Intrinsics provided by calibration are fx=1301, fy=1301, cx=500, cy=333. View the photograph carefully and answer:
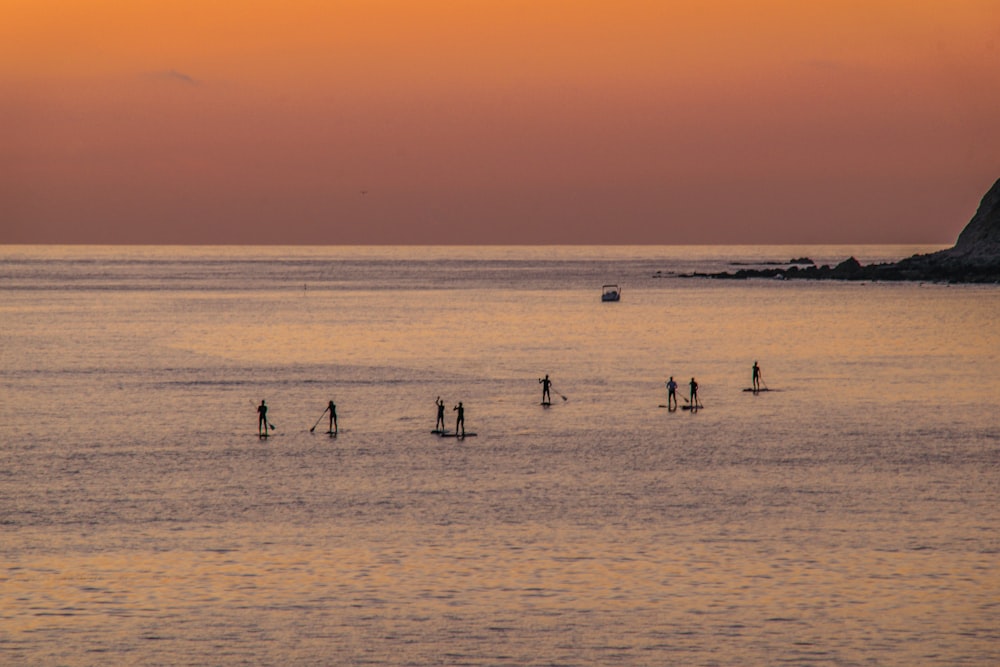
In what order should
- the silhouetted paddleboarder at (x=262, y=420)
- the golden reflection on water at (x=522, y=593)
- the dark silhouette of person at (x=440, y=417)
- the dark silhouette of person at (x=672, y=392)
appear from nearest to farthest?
the golden reflection on water at (x=522, y=593)
the silhouetted paddleboarder at (x=262, y=420)
the dark silhouette of person at (x=440, y=417)
the dark silhouette of person at (x=672, y=392)

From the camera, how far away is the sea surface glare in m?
29.8

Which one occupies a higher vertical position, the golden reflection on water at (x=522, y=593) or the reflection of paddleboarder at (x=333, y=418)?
the reflection of paddleboarder at (x=333, y=418)

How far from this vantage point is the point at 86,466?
51938 millimetres

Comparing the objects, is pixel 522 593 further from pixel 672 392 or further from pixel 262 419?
pixel 672 392

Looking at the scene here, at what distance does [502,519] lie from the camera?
4162cm

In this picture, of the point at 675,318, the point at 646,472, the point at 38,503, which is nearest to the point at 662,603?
the point at 646,472

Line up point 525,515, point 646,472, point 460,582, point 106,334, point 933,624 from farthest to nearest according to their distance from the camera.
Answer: point 106,334 < point 646,472 < point 525,515 < point 460,582 < point 933,624

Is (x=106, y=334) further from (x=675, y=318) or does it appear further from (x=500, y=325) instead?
(x=675, y=318)

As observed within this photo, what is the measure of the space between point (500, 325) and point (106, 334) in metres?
42.5

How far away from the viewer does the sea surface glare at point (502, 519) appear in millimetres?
29766

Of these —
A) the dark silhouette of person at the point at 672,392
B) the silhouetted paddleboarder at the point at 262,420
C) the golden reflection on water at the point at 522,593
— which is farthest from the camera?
the dark silhouette of person at the point at 672,392

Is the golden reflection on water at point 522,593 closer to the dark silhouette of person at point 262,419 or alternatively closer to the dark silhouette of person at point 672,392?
the dark silhouette of person at point 262,419

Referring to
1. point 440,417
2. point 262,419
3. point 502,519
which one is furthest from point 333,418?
point 502,519

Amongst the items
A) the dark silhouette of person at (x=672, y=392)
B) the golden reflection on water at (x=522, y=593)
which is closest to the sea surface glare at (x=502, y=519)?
the golden reflection on water at (x=522, y=593)
